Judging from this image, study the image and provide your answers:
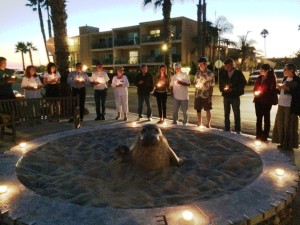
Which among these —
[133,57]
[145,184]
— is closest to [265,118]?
[145,184]

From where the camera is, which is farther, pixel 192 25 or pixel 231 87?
pixel 192 25

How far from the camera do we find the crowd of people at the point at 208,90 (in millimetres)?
6316

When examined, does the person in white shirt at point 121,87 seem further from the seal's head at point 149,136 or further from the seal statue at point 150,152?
Answer: the seal's head at point 149,136

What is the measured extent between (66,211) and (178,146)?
10.7 ft

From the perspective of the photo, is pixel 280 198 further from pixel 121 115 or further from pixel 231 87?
pixel 121 115

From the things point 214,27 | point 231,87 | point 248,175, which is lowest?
point 248,175

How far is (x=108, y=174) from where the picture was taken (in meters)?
4.50

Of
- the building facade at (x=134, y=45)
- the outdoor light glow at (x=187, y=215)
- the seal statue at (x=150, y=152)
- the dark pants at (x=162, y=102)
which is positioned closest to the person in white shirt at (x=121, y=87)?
the dark pants at (x=162, y=102)

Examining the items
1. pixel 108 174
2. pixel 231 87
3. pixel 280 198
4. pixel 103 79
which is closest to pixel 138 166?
pixel 108 174

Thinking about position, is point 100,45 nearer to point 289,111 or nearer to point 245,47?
point 245,47

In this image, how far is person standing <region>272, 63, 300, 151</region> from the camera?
6113 millimetres

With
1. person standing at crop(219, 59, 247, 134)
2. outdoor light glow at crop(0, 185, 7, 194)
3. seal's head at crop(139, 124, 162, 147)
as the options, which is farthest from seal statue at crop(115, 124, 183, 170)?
person standing at crop(219, 59, 247, 134)

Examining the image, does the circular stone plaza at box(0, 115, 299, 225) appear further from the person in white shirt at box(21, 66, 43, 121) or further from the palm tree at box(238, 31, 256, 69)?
the palm tree at box(238, 31, 256, 69)

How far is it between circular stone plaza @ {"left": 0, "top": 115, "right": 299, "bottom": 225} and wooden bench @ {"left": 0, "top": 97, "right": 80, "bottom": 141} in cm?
198
